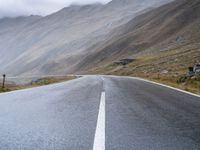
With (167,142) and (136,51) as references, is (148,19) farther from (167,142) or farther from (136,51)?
(167,142)

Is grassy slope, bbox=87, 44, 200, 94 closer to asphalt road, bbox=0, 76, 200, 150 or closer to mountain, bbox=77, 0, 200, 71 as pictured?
asphalt road, bbox=0, 76, 200, 150

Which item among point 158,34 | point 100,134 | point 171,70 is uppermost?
point 158,34

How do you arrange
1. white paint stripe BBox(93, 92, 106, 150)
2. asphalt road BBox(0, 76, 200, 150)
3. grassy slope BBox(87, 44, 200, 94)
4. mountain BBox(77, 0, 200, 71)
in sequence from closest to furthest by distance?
white paint stripe BBox(93, 92, 106, 150) → asphalt road BBox(0, 76, 200, 150) → grassy slope BBox(87, 44, 200, 94) → mountain BBox(77, 0, 200, 71)

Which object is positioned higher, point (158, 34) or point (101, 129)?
point (158, 34)

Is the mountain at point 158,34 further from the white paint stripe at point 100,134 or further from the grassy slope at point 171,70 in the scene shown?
the white paint stripe at point 100,134

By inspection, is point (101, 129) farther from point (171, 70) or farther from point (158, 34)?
point (158, 34)

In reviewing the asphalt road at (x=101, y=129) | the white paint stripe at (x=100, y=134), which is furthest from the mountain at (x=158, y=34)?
the white paint stripe at (x=100, y=134)

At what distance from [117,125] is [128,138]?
1.13 m

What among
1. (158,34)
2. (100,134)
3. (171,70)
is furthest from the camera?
(158,34)

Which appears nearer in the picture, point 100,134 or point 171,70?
point 100,134

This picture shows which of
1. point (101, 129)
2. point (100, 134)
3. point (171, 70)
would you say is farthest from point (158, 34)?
point (100, 134)

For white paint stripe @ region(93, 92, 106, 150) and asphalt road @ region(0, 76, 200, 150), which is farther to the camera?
asphalt road @ region(0, 76, 200, 150)

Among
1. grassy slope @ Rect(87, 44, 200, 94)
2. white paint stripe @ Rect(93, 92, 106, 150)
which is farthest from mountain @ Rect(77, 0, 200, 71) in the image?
white paint stripe @ Rect(93, 92, 106, 150)

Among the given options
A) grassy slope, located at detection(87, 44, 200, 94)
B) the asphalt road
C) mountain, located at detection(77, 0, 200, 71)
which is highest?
mountain, located at detection(77, 0, 200, 71)
